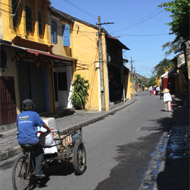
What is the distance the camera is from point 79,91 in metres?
20.0

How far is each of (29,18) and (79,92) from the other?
7193 millimetres

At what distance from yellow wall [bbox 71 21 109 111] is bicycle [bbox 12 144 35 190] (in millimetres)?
15550

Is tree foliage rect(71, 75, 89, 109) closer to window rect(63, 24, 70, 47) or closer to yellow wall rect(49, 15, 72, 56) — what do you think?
yellow wall rect(49, 15, 72, 56)

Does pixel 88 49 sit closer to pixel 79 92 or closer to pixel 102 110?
pixel 79 92

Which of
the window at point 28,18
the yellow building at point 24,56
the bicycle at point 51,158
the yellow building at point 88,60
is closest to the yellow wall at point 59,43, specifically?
the yellow building at point 88,60

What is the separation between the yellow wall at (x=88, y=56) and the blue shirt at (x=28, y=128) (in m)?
15.4

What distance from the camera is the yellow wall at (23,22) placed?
40.8 feet

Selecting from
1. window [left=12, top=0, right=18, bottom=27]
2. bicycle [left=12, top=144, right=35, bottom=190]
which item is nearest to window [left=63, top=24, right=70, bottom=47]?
window [left=12, top=0, right=18, bottom=27]

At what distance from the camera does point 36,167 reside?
4691 mm

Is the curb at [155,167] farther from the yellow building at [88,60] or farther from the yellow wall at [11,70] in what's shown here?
the yellow building at [88,60]

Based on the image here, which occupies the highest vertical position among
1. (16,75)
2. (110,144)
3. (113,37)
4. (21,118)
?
(113,37)

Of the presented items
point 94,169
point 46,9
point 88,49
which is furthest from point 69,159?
point 88,49

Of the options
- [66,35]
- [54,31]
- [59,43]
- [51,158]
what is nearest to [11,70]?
[54,31]

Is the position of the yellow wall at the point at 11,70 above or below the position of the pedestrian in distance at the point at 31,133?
above
